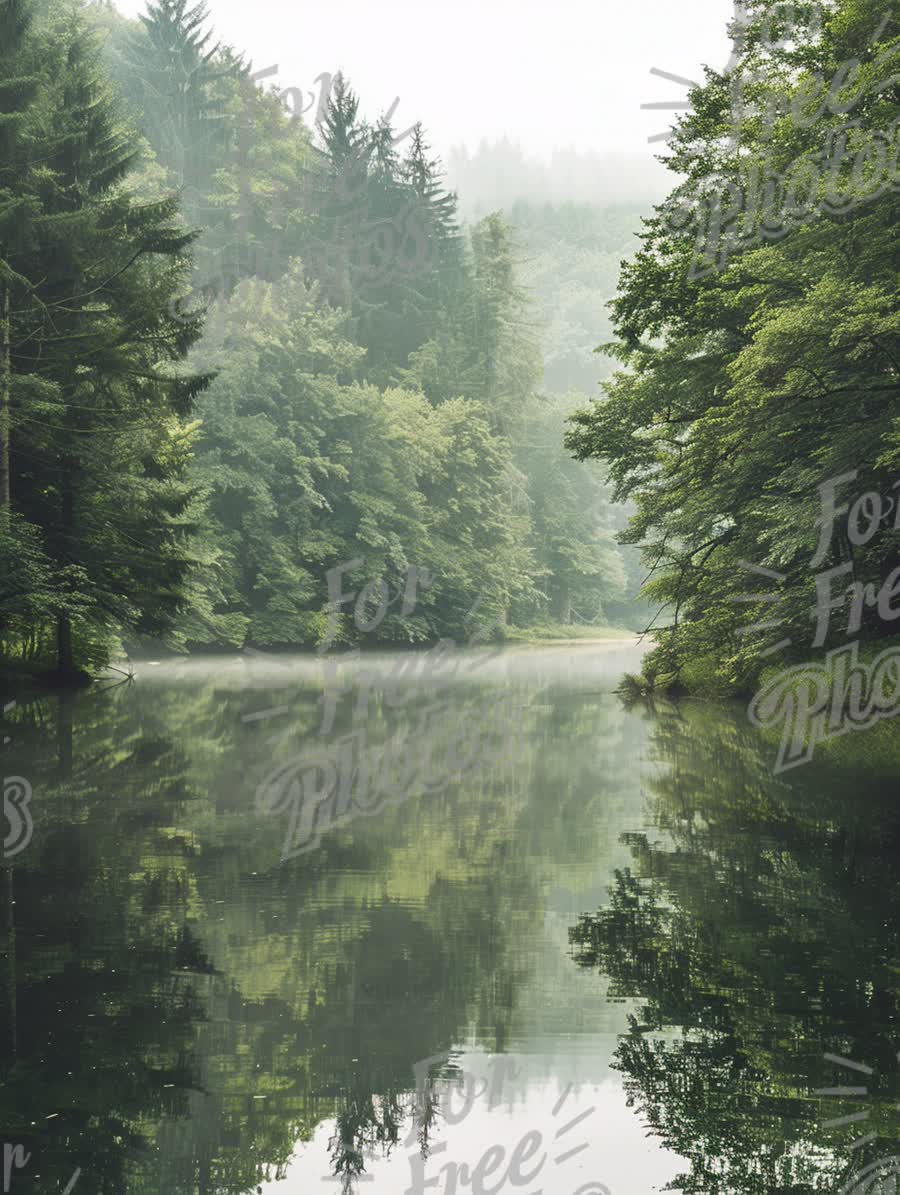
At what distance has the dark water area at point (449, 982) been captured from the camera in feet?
15.2

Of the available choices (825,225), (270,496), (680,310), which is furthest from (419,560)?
(825,225)

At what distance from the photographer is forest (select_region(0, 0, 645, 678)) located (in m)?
26.5

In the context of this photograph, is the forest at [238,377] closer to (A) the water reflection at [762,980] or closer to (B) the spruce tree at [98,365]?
(B) the spruce tree at [98,365]

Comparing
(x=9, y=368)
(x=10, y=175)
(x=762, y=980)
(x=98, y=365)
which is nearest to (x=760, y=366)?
(x=762, y=980)

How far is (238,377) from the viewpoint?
53.4 metres

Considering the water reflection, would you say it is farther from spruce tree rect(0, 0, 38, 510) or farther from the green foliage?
spruce tree rect(0, 0, 38, 510)

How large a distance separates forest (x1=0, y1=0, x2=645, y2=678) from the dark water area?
39.8 feet

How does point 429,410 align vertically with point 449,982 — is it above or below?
above

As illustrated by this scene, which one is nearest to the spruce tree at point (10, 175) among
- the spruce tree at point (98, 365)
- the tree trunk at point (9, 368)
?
the tree trunk at point (9, 368)

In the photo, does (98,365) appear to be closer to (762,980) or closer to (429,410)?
(762,980)

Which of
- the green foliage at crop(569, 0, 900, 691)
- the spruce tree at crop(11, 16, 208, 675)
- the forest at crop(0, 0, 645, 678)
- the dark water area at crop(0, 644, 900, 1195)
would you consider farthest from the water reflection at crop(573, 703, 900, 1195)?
the spruce tree at crop(11, 16, 208, 675)

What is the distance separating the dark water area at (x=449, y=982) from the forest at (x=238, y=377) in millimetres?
12145

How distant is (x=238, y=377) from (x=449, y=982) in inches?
1913

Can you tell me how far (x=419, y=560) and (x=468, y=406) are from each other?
29.1ft
